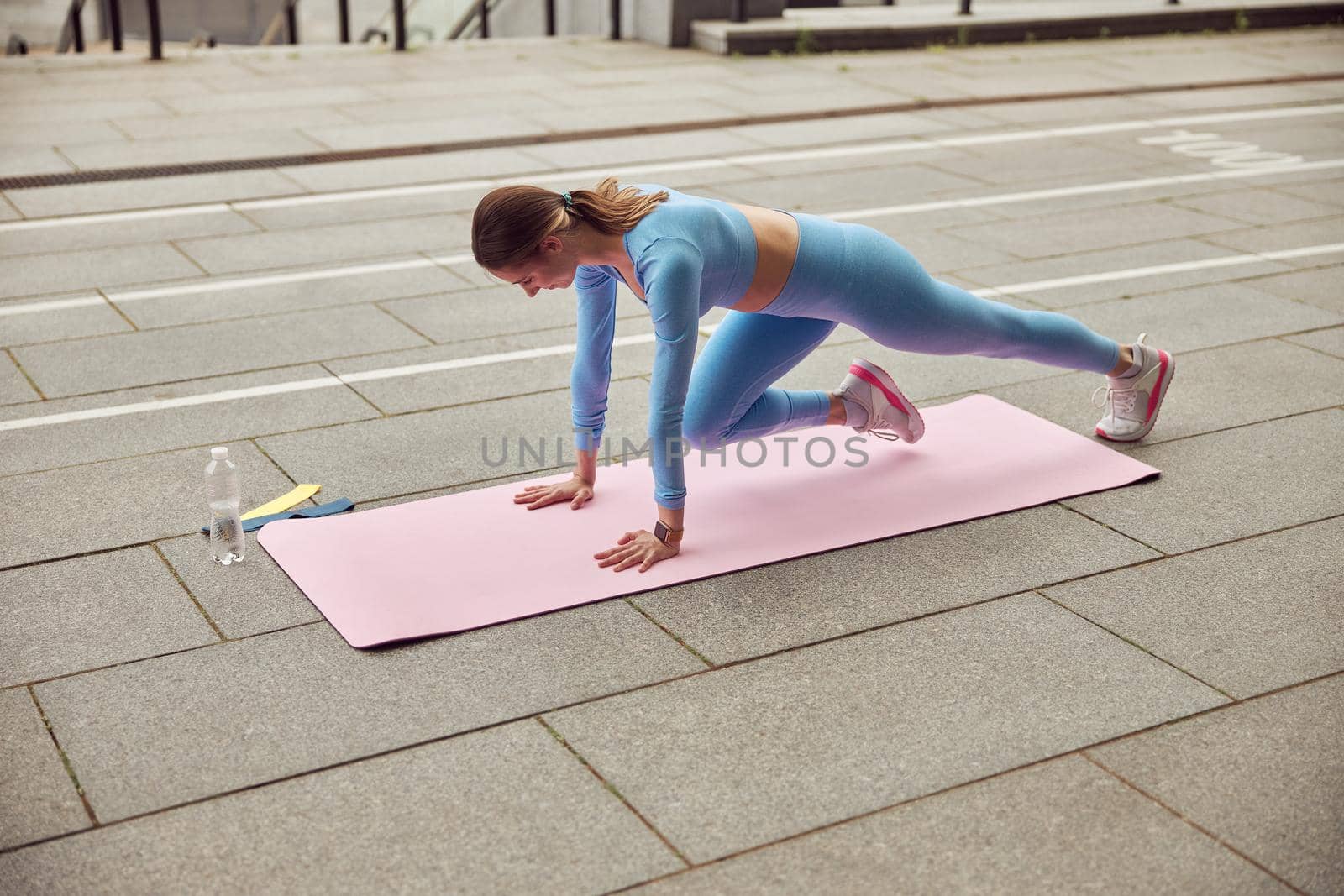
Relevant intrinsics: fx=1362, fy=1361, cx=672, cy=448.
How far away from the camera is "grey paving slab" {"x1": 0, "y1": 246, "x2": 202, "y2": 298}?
21.4 ft

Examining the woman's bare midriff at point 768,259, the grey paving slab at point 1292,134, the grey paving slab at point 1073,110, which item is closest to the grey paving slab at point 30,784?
the woman's bare midriff at point 768,259

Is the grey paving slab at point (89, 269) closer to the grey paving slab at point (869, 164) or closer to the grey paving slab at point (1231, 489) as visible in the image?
the grey paving slab at point (869, 164)

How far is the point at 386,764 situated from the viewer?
3.13 meters

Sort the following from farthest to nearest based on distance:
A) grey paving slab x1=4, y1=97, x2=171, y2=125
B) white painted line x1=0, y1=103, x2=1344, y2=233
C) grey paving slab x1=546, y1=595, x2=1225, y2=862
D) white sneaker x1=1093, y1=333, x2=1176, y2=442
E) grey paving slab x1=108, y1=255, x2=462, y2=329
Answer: grey paving slab x1=4, y1=97, x2=171, y2=125 → white painted line x1=0, y1=103, x2=1344, y2=233 → grey paving slab x1=108, y1=255, x2=462, y2=329 → white sneaker x1=1093, y1=333, x2=1176, y2=442 → grey paving slab x1=546, y1=595, x2=1225, y2=862


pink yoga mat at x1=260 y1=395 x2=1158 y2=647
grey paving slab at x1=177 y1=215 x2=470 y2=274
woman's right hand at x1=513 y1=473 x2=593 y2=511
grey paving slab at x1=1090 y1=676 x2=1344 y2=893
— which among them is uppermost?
grey paving slab at x1=177 y1=215 x2=470 y2=274

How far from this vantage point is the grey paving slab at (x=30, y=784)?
289cm

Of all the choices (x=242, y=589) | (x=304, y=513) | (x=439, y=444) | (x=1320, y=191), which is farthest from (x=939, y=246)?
(x=242, y=589)

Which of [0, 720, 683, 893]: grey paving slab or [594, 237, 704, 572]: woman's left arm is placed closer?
[0, 720, 683, 893]: grey paving slab

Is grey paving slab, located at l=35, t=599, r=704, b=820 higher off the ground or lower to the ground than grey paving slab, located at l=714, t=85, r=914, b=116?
lower

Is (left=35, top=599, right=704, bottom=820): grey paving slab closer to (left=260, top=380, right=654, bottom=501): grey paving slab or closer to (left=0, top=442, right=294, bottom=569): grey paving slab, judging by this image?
(left=0, top=442, right=294, bottom=569): grey paving slab

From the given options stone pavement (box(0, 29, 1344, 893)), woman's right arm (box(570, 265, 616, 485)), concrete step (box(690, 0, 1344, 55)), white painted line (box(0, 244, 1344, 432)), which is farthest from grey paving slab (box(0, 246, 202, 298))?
concrete step (box(690, 0, 1344, 55))

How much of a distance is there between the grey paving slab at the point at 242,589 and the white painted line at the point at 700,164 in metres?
3.87

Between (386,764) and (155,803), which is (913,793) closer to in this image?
(386,764)

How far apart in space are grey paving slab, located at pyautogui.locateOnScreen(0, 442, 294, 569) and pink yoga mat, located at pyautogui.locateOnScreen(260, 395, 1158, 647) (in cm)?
36
